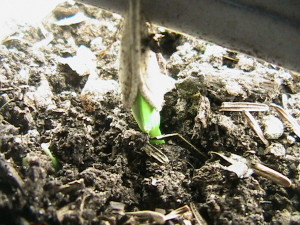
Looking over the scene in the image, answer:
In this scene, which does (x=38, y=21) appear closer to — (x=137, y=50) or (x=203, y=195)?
(x=137, y=50)

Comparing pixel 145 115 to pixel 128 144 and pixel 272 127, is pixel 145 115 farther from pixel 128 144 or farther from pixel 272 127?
pixel 272 127

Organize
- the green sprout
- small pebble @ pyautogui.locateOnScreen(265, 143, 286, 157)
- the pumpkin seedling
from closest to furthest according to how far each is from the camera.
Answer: the pumpkin seedling < the green sprout < small pebble @ pyautogui.locateOnScreen(265, 143, 286, 157)

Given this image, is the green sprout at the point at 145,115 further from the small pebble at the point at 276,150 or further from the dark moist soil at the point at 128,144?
the small pebble at the point at 276,150

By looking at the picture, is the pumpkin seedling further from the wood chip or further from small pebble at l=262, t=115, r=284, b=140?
small pebble at l=262, t=115, r=284, b=140

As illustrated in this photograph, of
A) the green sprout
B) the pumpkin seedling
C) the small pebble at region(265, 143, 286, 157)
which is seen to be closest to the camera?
the pumpkin seedling

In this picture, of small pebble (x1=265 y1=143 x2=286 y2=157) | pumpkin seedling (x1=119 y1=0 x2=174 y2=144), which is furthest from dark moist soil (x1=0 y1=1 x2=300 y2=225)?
pumpkin seedling (x1=119 y1=0 x2=174 y2=144)

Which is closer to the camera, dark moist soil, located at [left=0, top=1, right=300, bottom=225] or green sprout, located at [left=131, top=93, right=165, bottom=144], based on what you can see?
dark moist soil, located at [left=0, top=1, right=300, bottom=225]

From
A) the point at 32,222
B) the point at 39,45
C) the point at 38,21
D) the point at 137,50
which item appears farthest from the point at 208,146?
the point at 38,21
